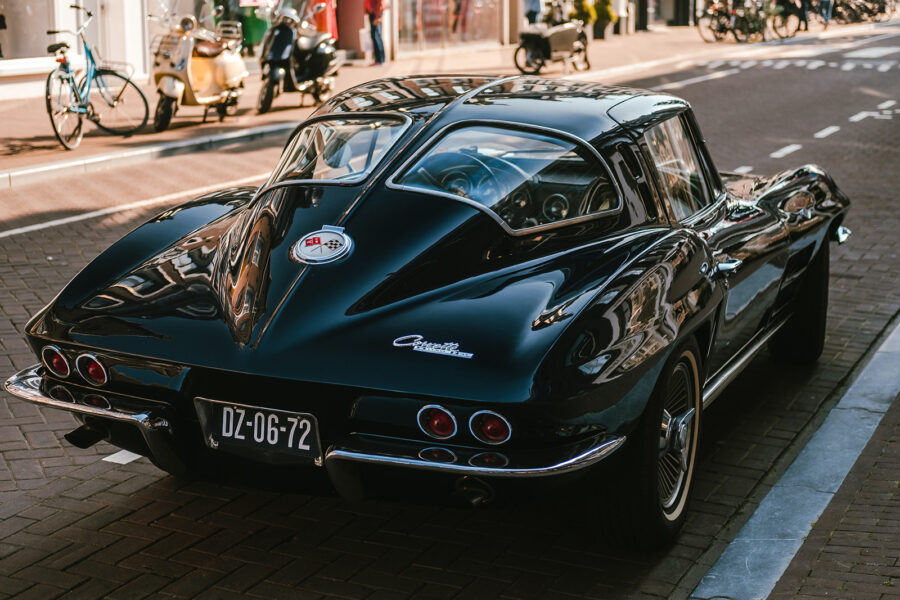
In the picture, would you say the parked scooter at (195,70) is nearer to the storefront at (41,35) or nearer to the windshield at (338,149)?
the storefront at (41,35)

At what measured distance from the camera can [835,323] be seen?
7.26m

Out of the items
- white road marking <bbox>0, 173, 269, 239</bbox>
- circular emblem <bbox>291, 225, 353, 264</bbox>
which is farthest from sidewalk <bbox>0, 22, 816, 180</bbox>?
circular emblem <bbox>291, 225, 353, 264</bbox>

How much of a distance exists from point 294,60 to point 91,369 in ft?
45.1

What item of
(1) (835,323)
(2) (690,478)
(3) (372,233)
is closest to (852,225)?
(1) (835,323)

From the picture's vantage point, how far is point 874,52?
30.6m

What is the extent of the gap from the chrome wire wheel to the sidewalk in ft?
30.3

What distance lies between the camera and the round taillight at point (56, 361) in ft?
13.2

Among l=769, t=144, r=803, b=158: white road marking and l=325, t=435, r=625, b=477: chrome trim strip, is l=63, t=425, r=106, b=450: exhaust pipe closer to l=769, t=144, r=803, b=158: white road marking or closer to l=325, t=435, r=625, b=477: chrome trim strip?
l=325, t=435, r=625, b=477: chrome trim strip

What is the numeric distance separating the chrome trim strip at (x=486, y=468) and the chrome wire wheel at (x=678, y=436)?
22.5 inches

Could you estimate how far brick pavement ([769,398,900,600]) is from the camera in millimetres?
3988

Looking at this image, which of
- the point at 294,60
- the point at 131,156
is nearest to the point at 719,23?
the point at 294,60

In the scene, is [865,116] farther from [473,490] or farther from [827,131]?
[473,490]

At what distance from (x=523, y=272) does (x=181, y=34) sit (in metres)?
11.6

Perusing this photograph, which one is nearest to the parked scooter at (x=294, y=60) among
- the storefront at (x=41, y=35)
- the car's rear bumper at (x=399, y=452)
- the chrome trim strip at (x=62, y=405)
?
the storefront at (x=41, y=35)
